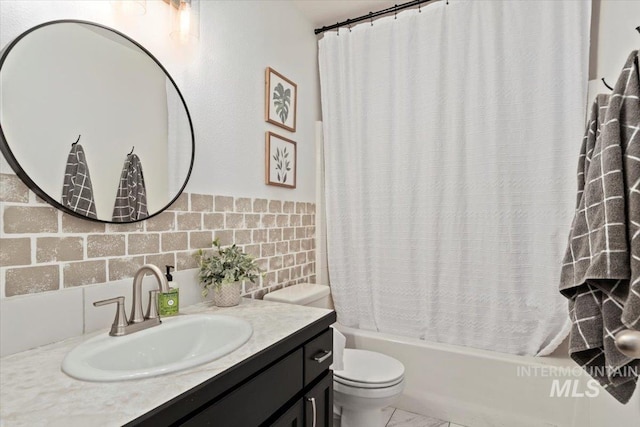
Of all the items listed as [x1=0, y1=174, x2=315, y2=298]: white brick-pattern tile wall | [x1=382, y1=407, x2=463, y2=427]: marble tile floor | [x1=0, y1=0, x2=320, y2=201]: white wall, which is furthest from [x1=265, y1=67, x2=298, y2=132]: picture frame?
[x1=382, y1=407, x2=463, y2=427]: marble tile floor

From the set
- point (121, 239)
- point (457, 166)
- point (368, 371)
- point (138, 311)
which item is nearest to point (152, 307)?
point (138, 311)

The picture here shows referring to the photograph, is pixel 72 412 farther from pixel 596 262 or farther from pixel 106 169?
pixel 596 262

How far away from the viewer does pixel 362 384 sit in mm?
1580

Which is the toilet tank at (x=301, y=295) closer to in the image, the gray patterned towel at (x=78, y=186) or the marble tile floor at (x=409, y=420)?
the marble tile floor at (x=409, y=420)

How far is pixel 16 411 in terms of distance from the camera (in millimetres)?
655

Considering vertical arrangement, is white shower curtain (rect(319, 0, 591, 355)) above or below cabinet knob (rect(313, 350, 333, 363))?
above

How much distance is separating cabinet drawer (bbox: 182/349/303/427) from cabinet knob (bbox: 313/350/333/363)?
10cm

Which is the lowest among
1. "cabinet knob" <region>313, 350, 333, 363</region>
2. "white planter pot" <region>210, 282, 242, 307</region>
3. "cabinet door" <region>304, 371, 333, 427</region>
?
"cabinet door" <region>304, 371, 333, 427</region>

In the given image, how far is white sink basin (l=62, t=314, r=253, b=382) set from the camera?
0.81 metres

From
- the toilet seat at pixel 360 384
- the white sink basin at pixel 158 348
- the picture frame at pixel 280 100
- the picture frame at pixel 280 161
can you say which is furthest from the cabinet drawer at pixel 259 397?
the picture frame at pixel 280 100

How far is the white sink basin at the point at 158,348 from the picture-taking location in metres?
0.81

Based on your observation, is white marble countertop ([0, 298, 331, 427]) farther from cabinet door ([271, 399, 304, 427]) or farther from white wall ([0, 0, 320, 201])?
white wall ([0, 0, 320, 201])

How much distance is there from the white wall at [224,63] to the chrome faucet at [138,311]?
482mm

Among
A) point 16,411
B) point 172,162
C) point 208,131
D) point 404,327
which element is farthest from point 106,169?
point 404,327
